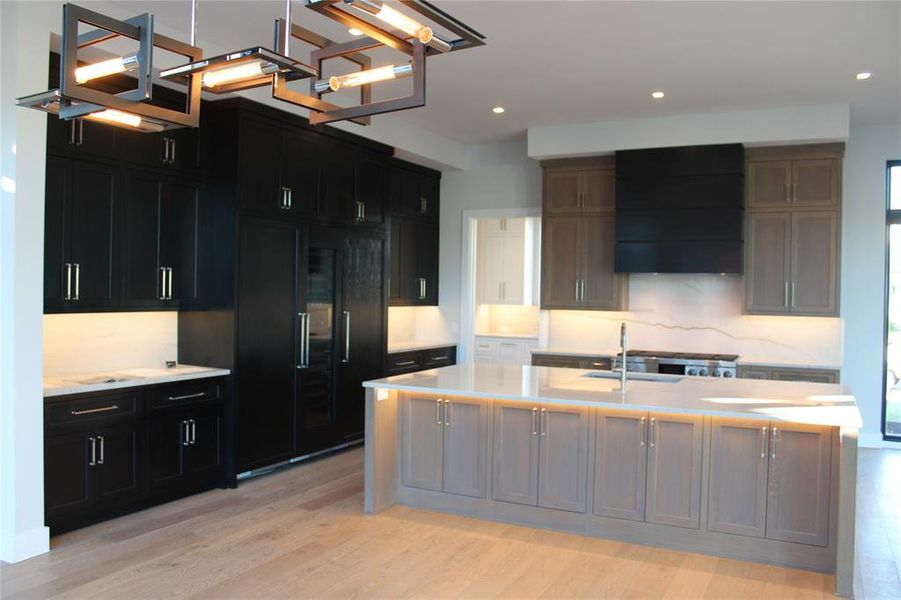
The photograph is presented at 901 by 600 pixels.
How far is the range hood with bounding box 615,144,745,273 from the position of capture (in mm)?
6367

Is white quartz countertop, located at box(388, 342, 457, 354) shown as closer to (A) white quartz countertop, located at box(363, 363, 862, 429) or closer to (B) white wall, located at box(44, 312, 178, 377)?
(A) white quartz countertop, located at box(363, 363, 862, 429)

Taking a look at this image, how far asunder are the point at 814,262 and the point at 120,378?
5.60 m

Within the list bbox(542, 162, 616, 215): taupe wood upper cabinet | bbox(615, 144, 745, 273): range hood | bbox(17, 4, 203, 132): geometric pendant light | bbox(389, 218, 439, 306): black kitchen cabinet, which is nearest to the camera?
bbox(17, 4, 203, 132): geometric pendant light

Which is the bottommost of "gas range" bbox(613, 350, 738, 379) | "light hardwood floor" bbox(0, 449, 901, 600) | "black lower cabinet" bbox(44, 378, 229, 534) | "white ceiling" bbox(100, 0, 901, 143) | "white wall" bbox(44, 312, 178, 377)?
"light hardwood floor" bbox(0, 449, 901, 600)

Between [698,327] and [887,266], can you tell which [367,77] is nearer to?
[698,327]

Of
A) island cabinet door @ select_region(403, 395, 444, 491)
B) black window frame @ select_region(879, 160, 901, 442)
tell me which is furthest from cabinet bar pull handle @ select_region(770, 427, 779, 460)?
black window frame @ select_region(879, 160, 901, 442)

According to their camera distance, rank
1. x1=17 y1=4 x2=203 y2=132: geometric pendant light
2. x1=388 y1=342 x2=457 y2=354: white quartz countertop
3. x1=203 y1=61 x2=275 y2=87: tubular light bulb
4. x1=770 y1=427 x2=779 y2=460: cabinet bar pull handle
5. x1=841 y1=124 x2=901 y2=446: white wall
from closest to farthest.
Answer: x1=17 y1=4 x2=203 y2=132: geometric pendant light < x1=203 y1=61 x2=275 y2=87: tubular light bulb < x1=770 y1=427 x2=779 y2=460: cabinet bar pull handle < x1=841 y1=124 x2=901 y2=446: white wall < x1=388 y1=342 x2=457 y2=354: white quartz countertop

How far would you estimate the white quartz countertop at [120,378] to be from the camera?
13.7 feet

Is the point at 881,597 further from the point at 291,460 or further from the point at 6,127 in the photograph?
the point at 6,127

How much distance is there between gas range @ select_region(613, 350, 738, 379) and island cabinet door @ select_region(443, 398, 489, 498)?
7.32 ft

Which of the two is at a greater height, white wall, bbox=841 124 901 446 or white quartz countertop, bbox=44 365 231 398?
white wall, bbox=841 124 901 446

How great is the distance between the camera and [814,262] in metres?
6.32

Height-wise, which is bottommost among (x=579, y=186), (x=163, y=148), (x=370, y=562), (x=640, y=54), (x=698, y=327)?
(x=370, y=562)

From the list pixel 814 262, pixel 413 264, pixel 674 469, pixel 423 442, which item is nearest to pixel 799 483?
pixel 674 469
